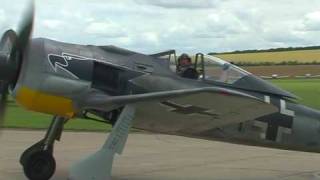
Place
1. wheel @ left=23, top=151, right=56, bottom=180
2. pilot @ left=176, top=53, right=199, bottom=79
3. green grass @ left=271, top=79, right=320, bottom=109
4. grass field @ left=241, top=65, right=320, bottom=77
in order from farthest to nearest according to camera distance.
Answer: grass field @ left=241, top=65, right=320, bottom=77
green grass @ left=271, top=79, right=320, bottom=109
wheel @ left=23, top=151, right=56, bottom=180
pilot @ left=176, top=53, right=199, bottom=79

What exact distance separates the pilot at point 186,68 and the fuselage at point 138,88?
5.4 inches

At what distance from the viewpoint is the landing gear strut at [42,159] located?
1030cm

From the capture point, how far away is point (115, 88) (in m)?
9.22

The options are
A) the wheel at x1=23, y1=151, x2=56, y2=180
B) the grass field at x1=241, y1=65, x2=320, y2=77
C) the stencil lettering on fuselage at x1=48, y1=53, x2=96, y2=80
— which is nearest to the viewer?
the stencil lettering on fuselage at x1=48, y1=53, x2=96, y2=80

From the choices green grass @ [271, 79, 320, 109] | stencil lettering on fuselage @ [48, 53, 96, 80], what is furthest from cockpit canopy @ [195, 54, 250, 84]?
green grass @ [271, 79, 320, 109]

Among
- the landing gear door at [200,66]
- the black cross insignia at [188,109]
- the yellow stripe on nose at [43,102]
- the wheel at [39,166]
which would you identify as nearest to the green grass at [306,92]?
the landing gear door at [200,66]

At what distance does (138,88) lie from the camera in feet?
30.2

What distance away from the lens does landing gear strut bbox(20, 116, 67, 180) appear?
10.3 metres

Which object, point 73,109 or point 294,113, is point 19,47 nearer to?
point 73,109

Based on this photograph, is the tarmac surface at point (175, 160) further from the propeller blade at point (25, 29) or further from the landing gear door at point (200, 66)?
the propeller blade at point (25, 29)

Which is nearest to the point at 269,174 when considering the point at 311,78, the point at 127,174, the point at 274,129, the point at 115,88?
the point at 274,129

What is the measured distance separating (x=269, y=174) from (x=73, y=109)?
483 cm

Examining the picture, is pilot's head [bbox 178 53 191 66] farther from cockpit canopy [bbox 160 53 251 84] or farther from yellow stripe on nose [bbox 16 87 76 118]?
yellow stripe on nose [bbox 16 87 76 118]

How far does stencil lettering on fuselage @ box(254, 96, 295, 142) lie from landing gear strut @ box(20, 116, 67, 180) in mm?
3326
